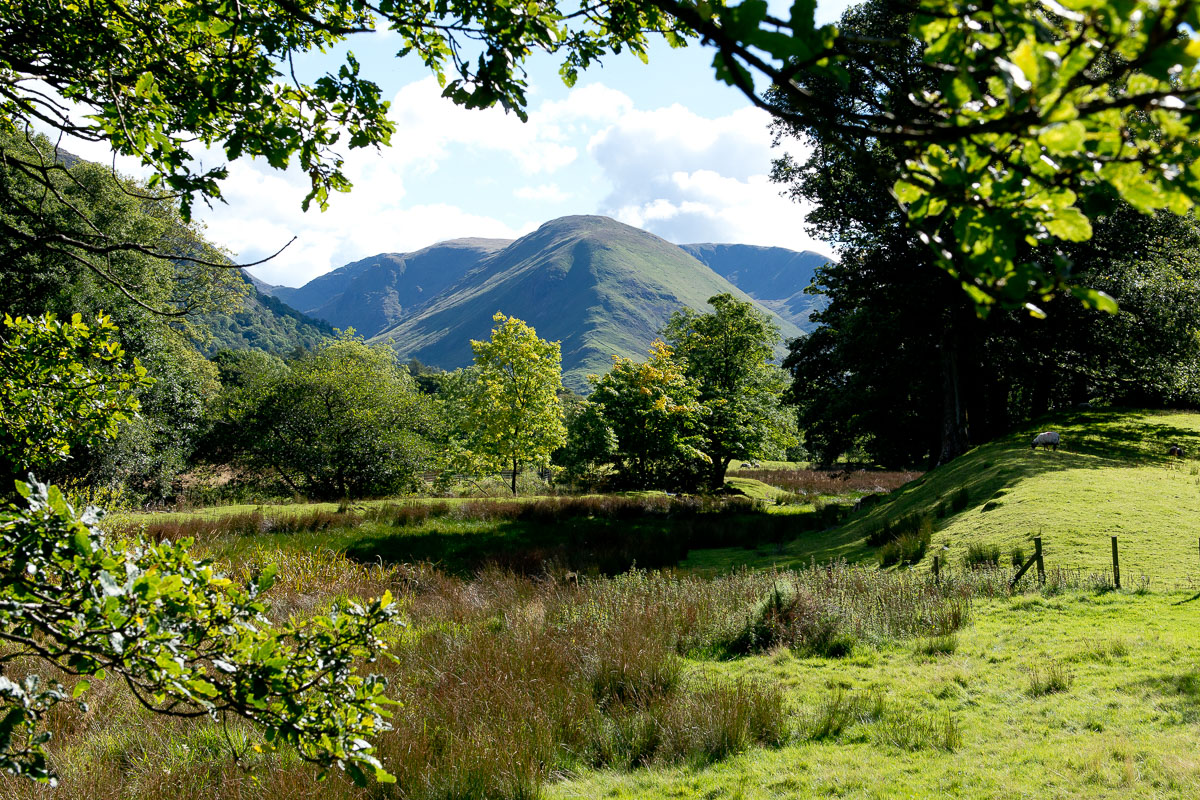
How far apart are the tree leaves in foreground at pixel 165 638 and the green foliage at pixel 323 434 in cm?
2102

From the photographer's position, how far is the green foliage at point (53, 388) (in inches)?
146

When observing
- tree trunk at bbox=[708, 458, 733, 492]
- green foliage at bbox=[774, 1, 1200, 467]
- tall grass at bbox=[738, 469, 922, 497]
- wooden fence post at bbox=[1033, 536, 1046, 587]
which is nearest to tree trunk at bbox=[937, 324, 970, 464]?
green foliage at bbox=[774, 1, 1200, 467]

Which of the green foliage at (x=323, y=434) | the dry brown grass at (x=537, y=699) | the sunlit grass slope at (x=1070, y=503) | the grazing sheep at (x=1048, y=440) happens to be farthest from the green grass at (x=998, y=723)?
the green foliage at (x=323, y=434)

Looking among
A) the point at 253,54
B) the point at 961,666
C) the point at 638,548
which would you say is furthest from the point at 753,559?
the point at 253,54

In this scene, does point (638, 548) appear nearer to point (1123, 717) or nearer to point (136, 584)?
point (1123, 717)

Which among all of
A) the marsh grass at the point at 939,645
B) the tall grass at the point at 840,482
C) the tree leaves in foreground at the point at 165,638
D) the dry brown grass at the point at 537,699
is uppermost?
the tree leaves in foreground at the point at 165,638

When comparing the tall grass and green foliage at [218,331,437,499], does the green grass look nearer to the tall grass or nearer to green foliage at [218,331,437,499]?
green foliage at [218,331,437,499]

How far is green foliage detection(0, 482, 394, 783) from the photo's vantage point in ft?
5.27

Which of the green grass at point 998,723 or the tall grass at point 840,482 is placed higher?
the green grass at point 998,723

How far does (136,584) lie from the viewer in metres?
1.59

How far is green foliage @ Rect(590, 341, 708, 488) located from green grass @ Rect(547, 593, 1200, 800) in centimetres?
1683

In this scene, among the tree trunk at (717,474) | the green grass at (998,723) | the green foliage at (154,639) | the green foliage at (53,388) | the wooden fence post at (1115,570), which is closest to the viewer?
the green foliage at (154,639)

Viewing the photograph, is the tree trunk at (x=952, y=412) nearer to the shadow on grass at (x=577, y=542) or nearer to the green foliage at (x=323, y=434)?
the shadow on grass at (x=577, y=542)

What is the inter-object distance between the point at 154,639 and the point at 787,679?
581cm
